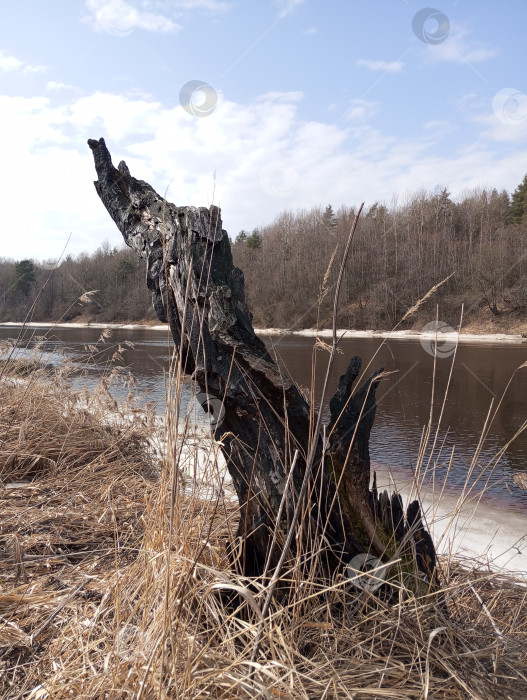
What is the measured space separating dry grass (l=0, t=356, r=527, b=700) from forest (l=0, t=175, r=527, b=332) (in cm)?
3009

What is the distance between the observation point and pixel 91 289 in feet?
185

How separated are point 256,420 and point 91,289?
5827cm

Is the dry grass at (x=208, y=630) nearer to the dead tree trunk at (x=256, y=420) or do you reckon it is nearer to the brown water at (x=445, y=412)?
the dead tree trunk at (x=256, y=420)

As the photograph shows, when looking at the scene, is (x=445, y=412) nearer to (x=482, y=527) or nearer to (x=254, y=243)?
(x=482, y=527)

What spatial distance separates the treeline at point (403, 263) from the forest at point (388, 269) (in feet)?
0.30

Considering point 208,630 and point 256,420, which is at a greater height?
point 256,420

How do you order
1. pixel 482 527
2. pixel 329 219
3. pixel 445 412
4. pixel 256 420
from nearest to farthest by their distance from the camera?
pixel 256 420, pixel 482 527, pixel 445 412, pixel 329 219

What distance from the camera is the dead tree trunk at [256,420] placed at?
1.67m

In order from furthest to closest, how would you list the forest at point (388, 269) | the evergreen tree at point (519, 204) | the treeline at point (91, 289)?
the treeline at point (91, 289), the evergreen tree at point (519, 204), the forest at point (388, 269)

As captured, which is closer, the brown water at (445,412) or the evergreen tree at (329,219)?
the brown water at (445,412)

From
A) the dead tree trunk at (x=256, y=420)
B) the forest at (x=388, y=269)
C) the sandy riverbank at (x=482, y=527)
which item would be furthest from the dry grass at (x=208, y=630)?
the forest at (x=388, y=269)

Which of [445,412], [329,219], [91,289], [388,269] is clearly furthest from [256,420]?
[91,289]

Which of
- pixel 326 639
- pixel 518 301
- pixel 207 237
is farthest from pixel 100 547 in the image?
pixel 518 301

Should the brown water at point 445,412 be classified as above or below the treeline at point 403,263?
below
